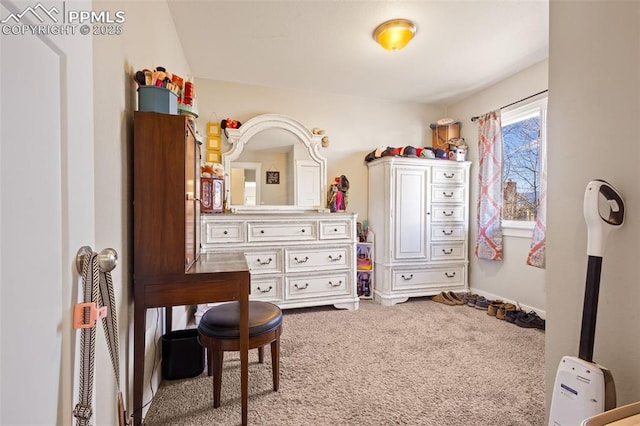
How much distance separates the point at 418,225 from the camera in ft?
11.1

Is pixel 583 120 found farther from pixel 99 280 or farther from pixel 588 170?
pixel 99 280

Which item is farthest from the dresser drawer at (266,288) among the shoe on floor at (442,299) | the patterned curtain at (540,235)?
the patterned curtain at (540,235)

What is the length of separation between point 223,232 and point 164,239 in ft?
4.57

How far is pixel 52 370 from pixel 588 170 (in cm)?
156

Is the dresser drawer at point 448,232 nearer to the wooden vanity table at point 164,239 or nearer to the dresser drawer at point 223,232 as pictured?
the dresser drawer at point 223,232

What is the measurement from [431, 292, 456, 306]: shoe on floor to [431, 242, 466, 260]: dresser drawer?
422 mm

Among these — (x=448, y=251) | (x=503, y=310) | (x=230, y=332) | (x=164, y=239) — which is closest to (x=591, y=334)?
(x=230, y=332)

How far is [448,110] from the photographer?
3967 millimetres

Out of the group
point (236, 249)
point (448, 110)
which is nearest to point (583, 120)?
point (236, 249)

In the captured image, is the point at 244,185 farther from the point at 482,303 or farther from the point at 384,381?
the point at 482,303

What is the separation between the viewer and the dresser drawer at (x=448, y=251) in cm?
346

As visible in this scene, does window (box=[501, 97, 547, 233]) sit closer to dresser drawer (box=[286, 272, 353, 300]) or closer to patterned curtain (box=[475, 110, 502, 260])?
patterned curtain (box=[475, 110, 502, 260])

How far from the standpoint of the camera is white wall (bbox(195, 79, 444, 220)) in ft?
10.6

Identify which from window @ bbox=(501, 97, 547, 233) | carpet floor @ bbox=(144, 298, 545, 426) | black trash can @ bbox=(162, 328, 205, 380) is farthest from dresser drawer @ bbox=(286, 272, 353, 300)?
window @ bbox=(501, 97, 547, 233)
